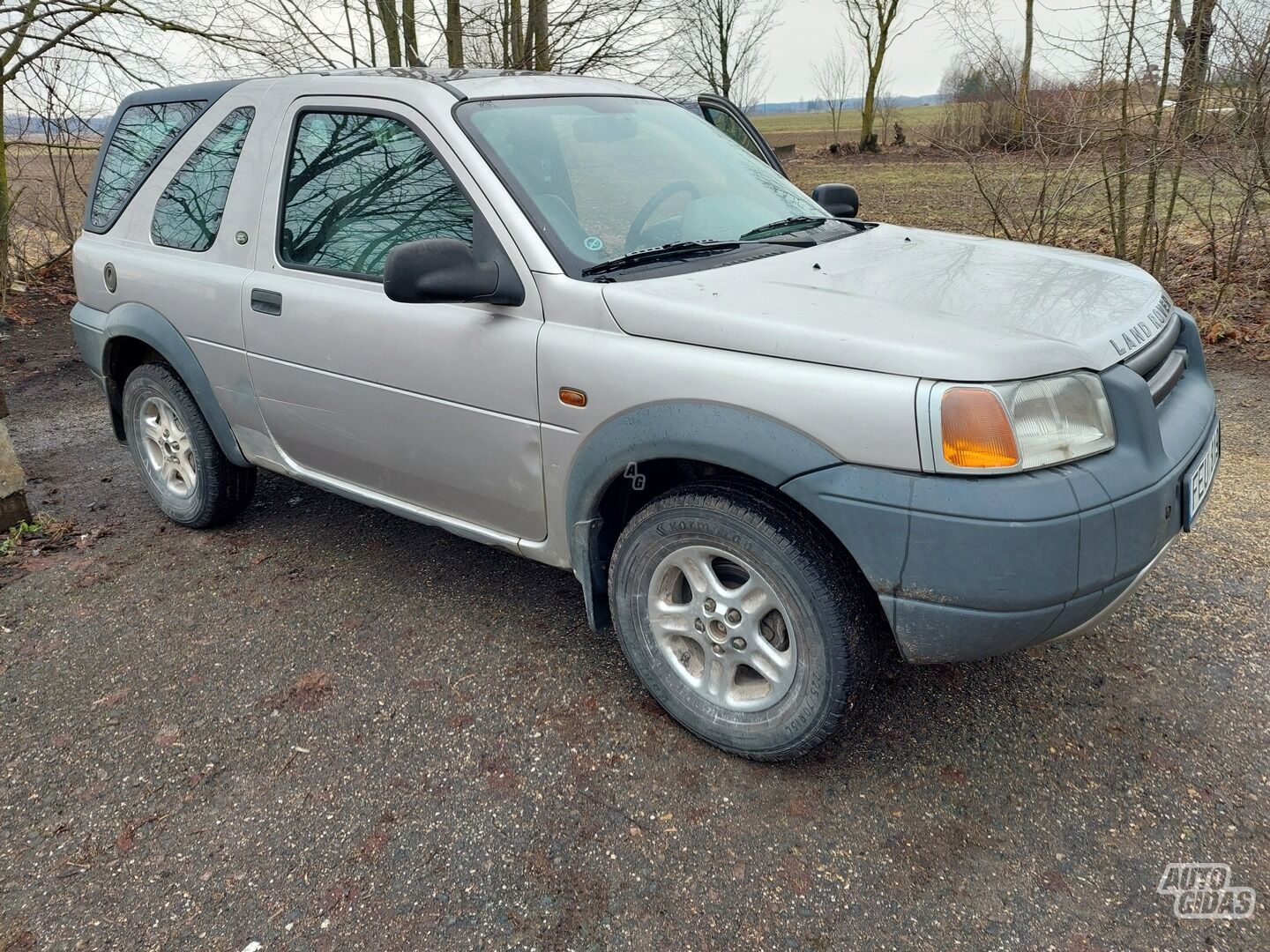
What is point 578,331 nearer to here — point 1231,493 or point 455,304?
point 455,304

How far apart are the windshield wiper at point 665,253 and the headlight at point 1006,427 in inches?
40.7

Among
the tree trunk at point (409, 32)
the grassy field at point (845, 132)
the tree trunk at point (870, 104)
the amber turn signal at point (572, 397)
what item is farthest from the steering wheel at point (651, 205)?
the tree trunk at point (870, 104)

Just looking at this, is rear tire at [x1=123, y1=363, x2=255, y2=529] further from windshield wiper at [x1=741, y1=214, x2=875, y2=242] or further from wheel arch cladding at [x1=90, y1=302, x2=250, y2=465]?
windshield wiper at [x1=741, y1=214, x2=875, y2=242]

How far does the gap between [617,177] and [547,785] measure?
6.37 ft

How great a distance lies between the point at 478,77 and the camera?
3.35m

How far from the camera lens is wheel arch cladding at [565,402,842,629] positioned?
2314mm

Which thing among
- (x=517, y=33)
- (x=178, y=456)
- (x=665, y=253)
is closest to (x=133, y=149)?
(x=178, y=456)

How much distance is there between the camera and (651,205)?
121 inches

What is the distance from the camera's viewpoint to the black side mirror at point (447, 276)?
2.58 m

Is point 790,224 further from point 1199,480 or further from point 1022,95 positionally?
point 1022,95

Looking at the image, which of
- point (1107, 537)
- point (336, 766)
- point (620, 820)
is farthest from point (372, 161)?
point (1107, 537)

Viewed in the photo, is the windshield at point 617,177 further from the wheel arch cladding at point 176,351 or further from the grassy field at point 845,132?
the grassy field at point 845,132

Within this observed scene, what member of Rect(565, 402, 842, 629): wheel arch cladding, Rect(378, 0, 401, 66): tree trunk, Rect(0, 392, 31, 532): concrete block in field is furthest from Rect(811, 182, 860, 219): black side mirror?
Rect(378, 0, 401, 66): tree trunk

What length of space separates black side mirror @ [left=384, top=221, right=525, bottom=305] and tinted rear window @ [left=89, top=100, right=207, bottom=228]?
6.57 feet
